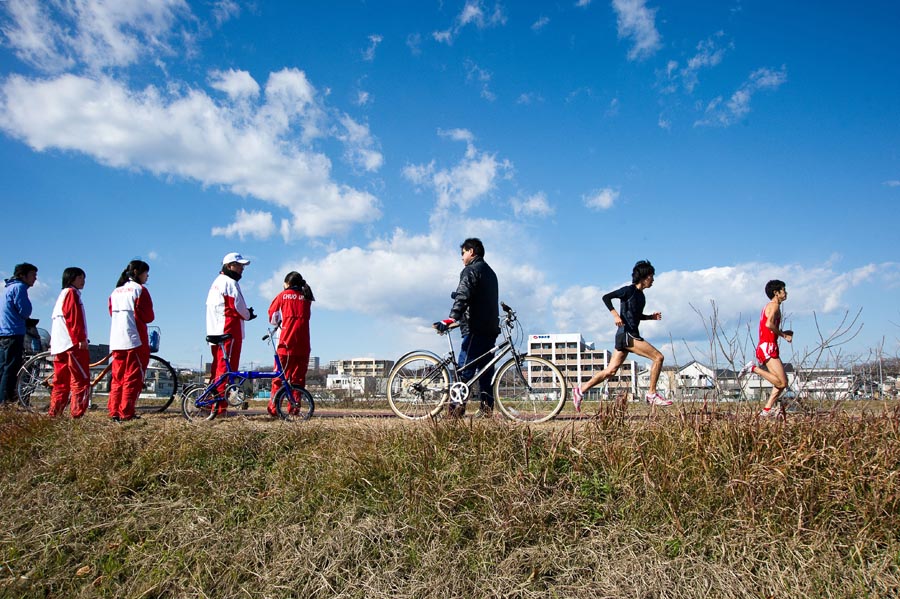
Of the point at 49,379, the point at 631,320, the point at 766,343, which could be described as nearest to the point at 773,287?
the point at 766,343

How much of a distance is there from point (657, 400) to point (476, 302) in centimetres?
247

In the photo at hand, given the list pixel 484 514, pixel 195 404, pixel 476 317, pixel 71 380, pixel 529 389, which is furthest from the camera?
pixel 71 380

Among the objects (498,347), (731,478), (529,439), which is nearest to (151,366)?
(498,347)

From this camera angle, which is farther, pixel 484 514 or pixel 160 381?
pixel 160 381

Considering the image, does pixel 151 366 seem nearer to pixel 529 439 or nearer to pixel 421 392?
pixel 421 392

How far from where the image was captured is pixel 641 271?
8641 millimetres

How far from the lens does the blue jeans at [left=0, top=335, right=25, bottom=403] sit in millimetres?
9203

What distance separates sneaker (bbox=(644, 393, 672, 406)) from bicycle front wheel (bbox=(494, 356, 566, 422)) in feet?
3.34

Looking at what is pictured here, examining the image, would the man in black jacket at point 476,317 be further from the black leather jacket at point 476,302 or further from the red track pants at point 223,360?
the red track pants at point 223,360

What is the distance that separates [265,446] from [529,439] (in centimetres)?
298

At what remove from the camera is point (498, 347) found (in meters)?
7.76

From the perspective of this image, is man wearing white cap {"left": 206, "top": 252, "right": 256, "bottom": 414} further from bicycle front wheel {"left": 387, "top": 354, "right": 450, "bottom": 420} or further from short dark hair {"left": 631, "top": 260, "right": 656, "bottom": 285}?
short dark hair {"left": 631, "top": 260, "right": 656, "bottom": 285}

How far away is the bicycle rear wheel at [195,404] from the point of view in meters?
7.99

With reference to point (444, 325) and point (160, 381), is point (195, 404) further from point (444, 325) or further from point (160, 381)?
point (444, 325)
